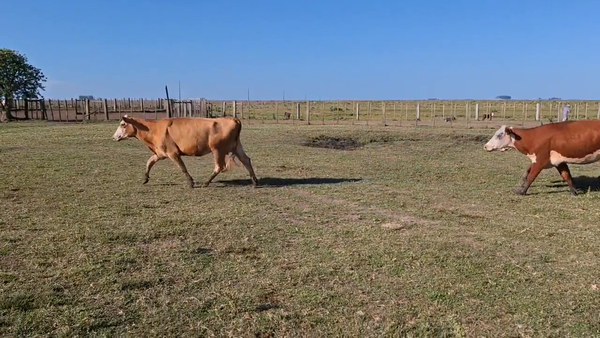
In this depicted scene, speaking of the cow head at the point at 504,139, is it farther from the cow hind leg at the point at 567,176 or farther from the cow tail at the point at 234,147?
the cow tail at the point at 234,147

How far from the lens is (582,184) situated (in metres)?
10.3

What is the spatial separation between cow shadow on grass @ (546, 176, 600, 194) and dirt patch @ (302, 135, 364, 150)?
8.01 meters

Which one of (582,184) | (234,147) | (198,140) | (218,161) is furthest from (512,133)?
(198,140)

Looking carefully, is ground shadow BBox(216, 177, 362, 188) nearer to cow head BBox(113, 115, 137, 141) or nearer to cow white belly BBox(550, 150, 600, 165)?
cow head BBox(113, 115, 137, 141)

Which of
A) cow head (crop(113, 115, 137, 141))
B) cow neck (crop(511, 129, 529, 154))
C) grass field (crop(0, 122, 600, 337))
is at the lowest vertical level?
grass field (crop(0, 122, 600, 337))

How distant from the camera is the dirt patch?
18.1m

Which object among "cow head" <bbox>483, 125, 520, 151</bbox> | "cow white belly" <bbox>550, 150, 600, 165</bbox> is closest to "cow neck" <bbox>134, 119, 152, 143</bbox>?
"cow head" <bbox>483, 125, 520, 151</bbox>

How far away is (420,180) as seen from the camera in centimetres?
1095

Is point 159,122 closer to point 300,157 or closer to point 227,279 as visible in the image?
point 300,157

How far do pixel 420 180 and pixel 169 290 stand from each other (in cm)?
755

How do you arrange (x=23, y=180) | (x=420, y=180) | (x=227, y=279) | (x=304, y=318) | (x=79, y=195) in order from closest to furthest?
1. (x=304, y=318)
2. (x=227, y=279)
3. (x=79, y=195)
4. (x=23, y=180)
5. (x=420, y=180)

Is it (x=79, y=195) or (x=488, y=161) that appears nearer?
(x=79, y=195)

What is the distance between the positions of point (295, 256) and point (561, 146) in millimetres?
6092

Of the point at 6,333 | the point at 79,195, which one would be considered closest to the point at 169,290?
the point at 6,333
